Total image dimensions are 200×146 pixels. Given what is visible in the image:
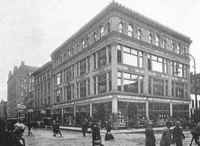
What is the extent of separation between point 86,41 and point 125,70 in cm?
1041

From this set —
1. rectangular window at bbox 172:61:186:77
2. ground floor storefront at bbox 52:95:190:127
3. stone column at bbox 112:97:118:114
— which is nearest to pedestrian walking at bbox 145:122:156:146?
ground floor storefront at bbox 52:95:190:127

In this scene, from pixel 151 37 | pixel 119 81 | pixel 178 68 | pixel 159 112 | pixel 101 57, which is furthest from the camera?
pixel 178 68

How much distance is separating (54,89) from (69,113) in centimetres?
1141

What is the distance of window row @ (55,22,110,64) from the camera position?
34.3 m

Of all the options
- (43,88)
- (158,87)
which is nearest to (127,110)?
(158,87)

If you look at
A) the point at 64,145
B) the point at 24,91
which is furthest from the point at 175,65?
the point at 24,91

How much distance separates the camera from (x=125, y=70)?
3275 centimetres

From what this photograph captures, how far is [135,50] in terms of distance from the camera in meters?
34.9

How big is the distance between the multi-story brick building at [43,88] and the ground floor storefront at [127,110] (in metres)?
15.4

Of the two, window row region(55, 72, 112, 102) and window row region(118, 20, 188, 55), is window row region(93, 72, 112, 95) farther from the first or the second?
window row region(118, 20, 188, 55)

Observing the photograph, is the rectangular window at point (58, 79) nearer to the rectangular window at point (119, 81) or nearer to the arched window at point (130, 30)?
the arched window at point (130, 30)

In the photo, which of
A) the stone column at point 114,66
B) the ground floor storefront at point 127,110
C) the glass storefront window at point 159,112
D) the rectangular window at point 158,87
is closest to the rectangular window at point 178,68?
the rectangular window at point 158,87

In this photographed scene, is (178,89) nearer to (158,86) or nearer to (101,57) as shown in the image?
(158,86)

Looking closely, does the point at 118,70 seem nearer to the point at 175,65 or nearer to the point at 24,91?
the point at 175,65
